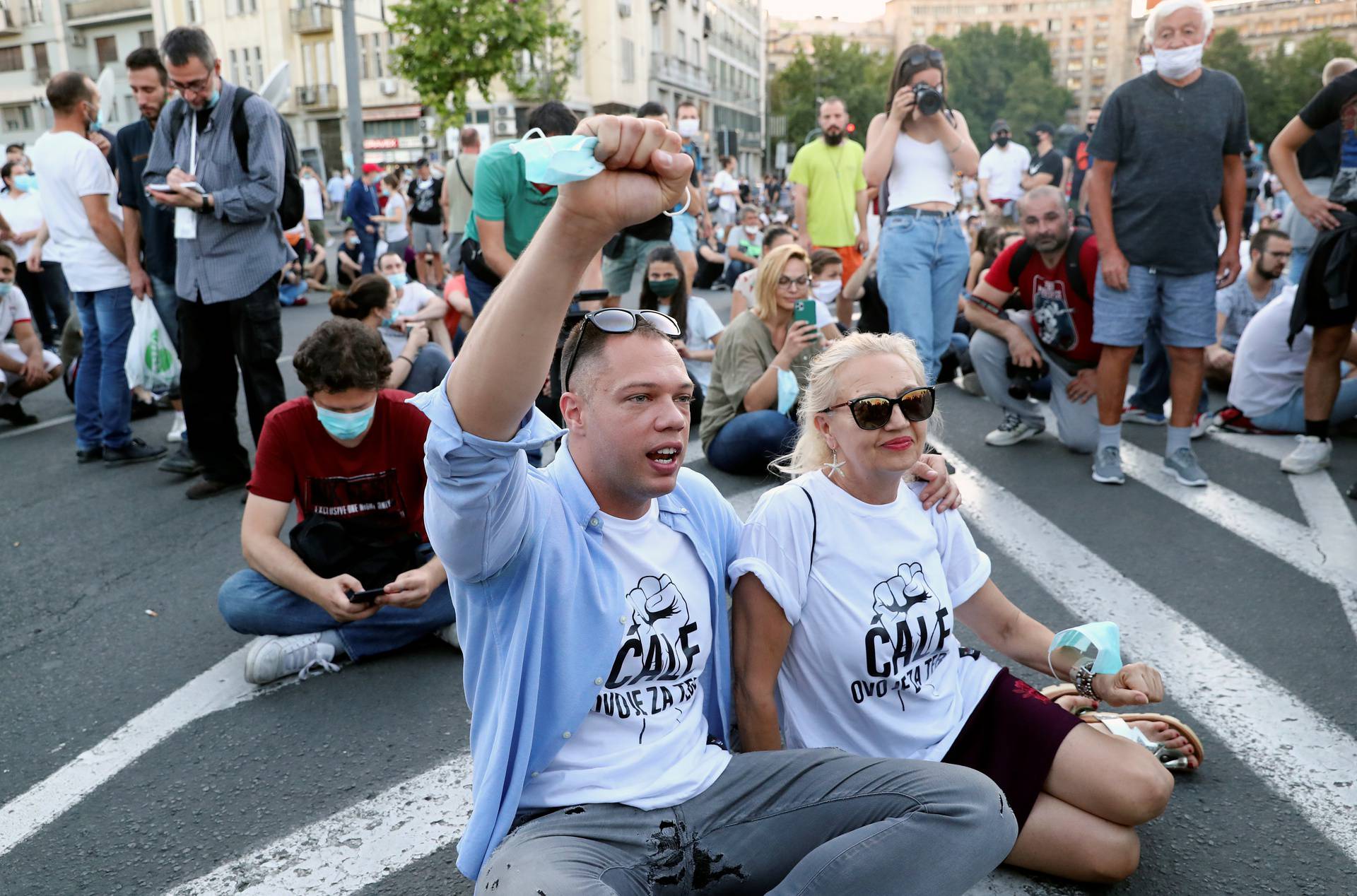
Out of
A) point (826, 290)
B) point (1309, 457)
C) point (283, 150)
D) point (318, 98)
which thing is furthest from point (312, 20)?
point (1309, 457)

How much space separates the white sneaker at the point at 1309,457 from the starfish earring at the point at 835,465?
426 centimetres

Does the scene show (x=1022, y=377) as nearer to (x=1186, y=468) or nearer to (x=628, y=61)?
(x=1186, y=468)

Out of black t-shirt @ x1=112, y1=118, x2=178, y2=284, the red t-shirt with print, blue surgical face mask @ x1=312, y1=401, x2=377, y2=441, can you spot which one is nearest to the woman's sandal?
the red t-shirt with print

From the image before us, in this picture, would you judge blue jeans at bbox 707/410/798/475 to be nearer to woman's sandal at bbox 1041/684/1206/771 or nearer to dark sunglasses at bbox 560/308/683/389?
woman's sandal at bbox 1041/684/1206/771

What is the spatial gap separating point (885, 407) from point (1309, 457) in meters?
4.35

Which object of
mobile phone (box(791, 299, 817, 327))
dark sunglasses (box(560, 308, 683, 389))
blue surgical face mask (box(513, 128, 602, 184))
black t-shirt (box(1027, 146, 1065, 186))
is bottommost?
mobile phone (box(791, 299, 817, 327))

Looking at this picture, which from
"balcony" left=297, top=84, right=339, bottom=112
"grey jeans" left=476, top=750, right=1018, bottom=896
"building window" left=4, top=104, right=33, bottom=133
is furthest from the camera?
"building window" left=4, top=104, right=33, bottom=133

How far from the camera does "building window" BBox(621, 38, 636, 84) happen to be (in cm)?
5791

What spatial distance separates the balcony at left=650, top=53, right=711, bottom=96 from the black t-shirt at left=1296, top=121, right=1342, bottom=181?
59379mm

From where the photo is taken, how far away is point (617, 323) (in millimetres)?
2139

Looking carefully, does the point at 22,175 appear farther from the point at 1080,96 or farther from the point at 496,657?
the point at 1080,96

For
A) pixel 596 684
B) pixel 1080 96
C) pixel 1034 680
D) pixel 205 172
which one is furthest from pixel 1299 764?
pixel 1080 96

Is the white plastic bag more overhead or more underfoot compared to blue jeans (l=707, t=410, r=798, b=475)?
more overhead

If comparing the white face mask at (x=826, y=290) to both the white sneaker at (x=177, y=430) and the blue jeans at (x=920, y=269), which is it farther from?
the white sneaker at (x=177, y=430)
